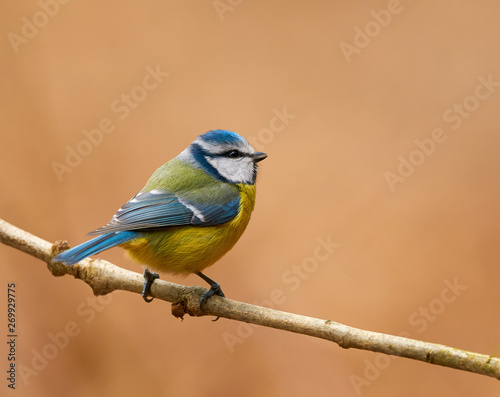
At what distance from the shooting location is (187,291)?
237 cm

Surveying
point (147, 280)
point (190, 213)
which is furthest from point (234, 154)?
point (147, 280)

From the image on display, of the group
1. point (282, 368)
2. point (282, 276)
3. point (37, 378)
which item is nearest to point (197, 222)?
point (282, 276)

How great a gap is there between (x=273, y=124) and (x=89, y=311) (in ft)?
5.01

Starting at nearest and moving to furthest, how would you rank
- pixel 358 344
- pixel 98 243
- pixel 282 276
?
pixel 358 344 → pixel 98 243 → pixel 282 276

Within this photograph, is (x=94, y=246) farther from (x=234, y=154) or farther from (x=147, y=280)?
(x=234, y=154)

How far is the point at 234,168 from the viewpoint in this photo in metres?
2.77

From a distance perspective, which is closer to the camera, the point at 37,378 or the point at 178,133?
the point at 37,378

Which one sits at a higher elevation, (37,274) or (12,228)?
(12,228)

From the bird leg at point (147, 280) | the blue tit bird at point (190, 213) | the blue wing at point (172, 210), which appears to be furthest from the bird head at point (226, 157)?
the bird leg at point (147, 280)

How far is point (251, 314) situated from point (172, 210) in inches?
28.1

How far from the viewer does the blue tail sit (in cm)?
206

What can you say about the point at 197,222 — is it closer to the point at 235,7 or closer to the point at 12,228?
the point at 12,228

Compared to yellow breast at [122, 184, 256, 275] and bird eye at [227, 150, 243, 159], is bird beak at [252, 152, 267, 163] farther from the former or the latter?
yellow breast at [122, 184, 256, 275]

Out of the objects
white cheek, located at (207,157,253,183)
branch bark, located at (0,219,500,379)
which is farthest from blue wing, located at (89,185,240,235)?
branch bark, located at (0,219,500,379)
